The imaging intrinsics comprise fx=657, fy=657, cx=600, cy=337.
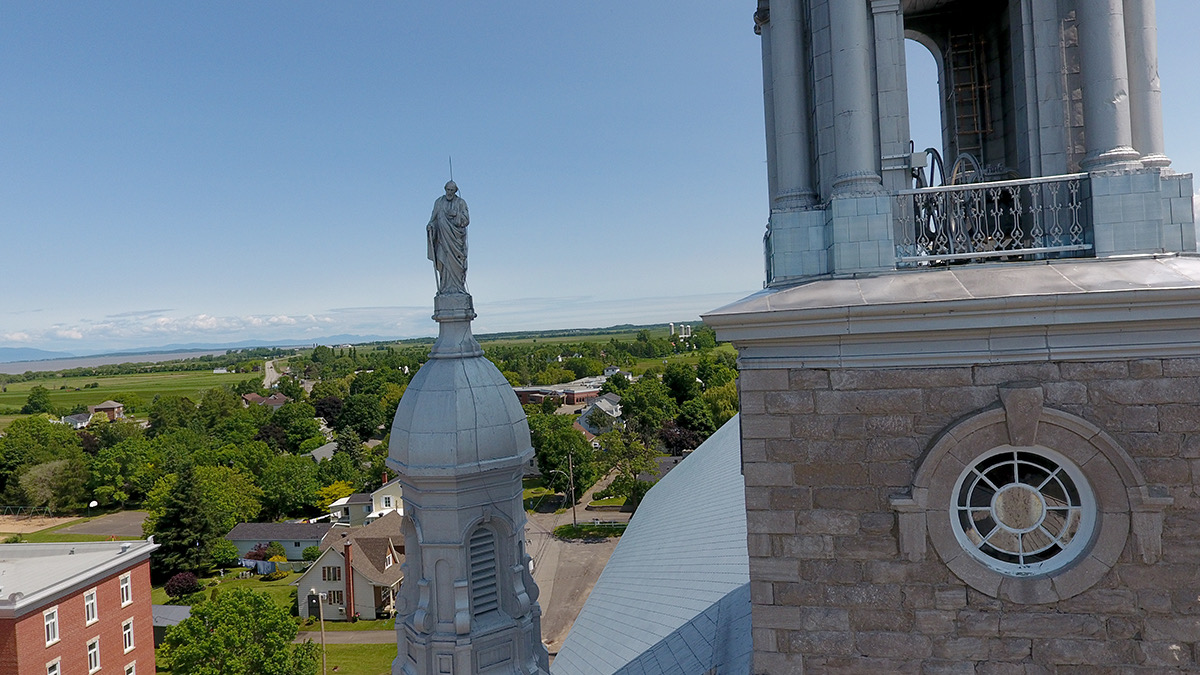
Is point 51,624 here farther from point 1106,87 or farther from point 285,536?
point 1106,87

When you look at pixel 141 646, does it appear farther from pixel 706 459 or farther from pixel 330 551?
pixel 706 459

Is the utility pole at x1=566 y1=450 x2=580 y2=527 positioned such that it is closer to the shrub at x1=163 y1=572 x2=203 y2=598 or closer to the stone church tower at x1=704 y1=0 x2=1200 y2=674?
the shrub at x1=163 y1=572 x2=203 y2=598

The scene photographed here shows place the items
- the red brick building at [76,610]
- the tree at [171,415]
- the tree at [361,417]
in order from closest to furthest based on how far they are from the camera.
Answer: the red brick building at [76,610]
the tree at [171,415]
the tree at [361,417]

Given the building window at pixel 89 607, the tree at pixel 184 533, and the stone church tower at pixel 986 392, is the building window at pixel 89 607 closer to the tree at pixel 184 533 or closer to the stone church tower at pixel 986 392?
the tree at pixel 184 533

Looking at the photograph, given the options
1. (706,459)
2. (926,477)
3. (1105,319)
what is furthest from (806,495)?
(706,459)

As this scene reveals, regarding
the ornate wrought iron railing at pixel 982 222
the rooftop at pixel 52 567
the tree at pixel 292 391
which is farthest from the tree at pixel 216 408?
the ornate wrought iron railing at pixel 982 222

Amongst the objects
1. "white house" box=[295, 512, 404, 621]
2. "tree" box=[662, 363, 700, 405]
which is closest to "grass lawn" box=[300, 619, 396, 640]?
"white house" box=[295, 512, 404, 621]
